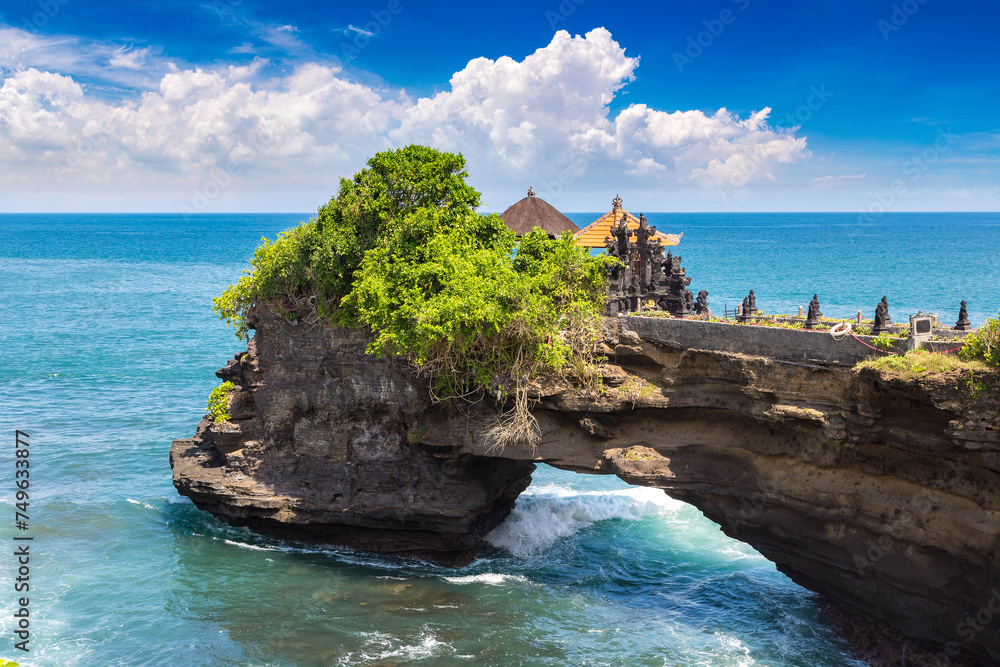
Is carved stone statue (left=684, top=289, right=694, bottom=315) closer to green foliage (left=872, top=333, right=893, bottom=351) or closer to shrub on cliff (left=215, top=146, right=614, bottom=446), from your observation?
shrub on cliff (left=215, top=146, right=614, bottom=446)

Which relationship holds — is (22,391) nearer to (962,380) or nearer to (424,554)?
(424,554)

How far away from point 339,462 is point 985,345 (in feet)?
59.2

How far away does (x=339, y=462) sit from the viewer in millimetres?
24203

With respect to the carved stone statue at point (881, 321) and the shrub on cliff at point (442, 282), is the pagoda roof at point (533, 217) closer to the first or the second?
the shrub on cliff at point (442, 282)

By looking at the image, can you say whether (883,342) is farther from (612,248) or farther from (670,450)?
(612,248)

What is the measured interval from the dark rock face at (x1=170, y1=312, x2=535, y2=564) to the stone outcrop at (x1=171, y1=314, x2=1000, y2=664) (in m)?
0.06

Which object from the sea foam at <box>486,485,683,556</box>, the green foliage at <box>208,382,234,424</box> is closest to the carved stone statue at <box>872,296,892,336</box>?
the sea foam at <box>486,485,683,556</box>

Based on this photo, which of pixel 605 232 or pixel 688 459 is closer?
pixel 688 459

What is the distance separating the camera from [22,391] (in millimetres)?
41906

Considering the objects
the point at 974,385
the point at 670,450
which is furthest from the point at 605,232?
the point at 974,385

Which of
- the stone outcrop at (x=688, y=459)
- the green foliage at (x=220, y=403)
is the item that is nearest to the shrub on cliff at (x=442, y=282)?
the stone outcrop at (x=688, y=459)

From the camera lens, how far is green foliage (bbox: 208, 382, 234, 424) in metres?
26.3

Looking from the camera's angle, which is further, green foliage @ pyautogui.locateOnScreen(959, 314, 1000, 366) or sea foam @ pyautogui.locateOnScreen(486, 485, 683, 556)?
sea foam @ pyautogui.locateOnScreen(486, 485, 683, 556)

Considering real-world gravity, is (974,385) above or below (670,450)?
above
